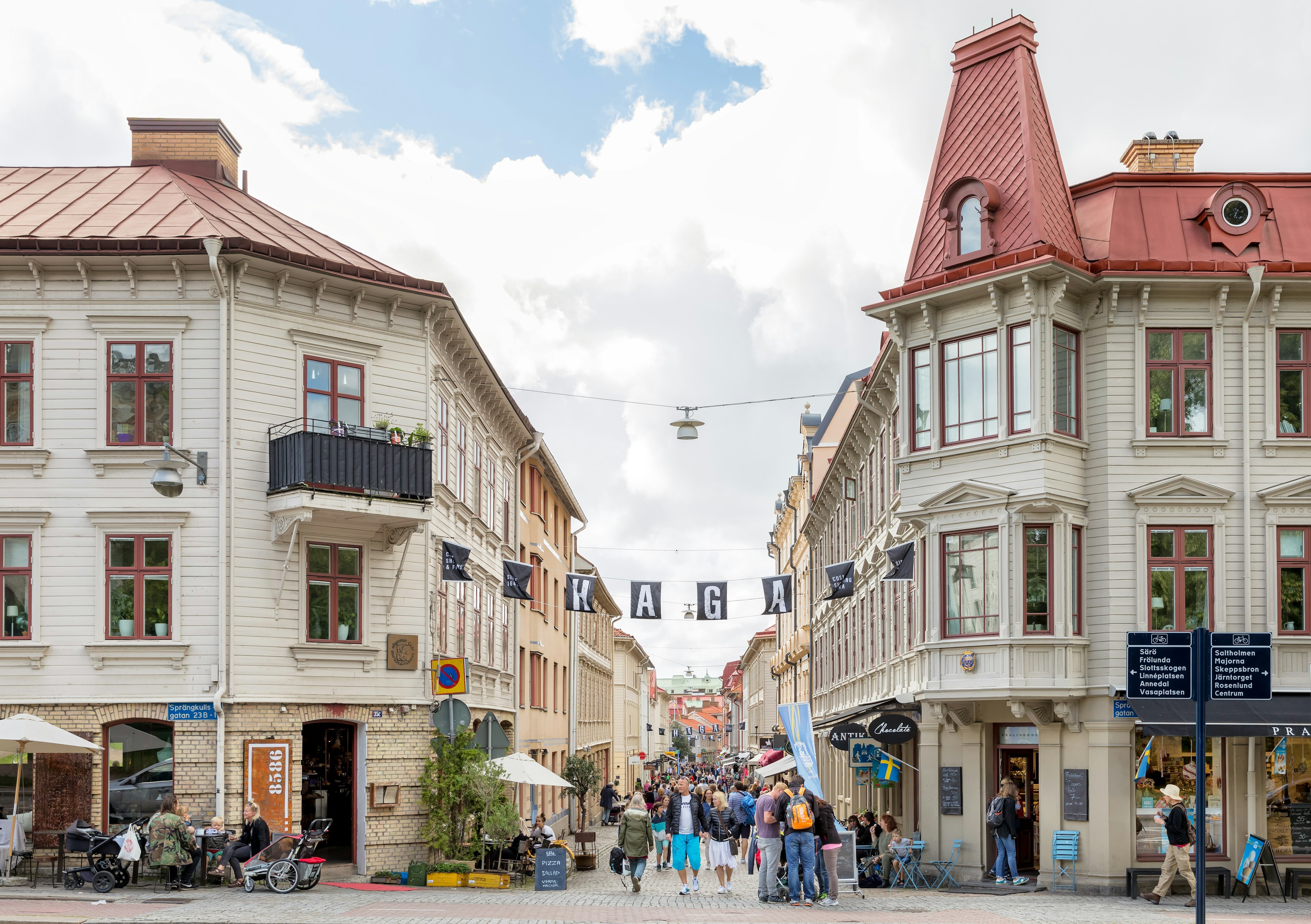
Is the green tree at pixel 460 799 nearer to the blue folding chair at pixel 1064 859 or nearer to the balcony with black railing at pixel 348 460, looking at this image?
the balcony with black railing at pixel 348 460

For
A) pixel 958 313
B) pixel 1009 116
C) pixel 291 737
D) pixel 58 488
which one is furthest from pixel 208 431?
pixel 1009 116

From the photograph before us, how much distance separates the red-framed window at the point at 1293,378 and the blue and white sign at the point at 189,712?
18.0 m

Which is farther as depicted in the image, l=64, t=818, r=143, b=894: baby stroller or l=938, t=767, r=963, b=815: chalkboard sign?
l=938, t=767, r=963, b=815: chalkboard sign

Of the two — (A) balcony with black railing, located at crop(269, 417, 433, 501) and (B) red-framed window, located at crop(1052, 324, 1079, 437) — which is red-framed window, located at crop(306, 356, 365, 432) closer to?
(A) balcony with black railing, located at crop(269, 417, 433, 501)

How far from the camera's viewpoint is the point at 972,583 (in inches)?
906

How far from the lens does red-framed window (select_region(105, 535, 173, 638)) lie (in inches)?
864

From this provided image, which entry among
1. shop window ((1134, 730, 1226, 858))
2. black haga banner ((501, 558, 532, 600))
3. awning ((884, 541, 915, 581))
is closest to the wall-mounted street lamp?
black haga banner ((501, 558, 532, 600))

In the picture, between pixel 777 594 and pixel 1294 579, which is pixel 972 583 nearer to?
pixel 1294 579

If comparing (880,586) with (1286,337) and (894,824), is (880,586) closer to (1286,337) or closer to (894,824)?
(894,824)

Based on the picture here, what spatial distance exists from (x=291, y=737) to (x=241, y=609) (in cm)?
225

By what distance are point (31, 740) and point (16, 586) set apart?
338 cm

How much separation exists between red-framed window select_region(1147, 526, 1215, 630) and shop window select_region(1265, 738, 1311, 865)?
2.38m

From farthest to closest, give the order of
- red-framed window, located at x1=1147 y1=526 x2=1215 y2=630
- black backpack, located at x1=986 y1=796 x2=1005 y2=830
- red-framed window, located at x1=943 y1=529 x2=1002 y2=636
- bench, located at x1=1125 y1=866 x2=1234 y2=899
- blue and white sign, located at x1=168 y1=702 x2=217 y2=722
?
1. red-framed window, located at x1=943 y1=529 x2=1002 y2=636
2. red-framed window, located at x1=1147 y1=526 x2=1215 y2=630
3. black backpack, located at x1=986 y1=796 x2=1005 y2=830
4. blue and white sign, located at x1=168 y1=702 x2=217 y2=722
5. bench, located at x1=1125 y1=866 x2=1234 y2=899

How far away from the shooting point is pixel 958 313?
23641 mm
